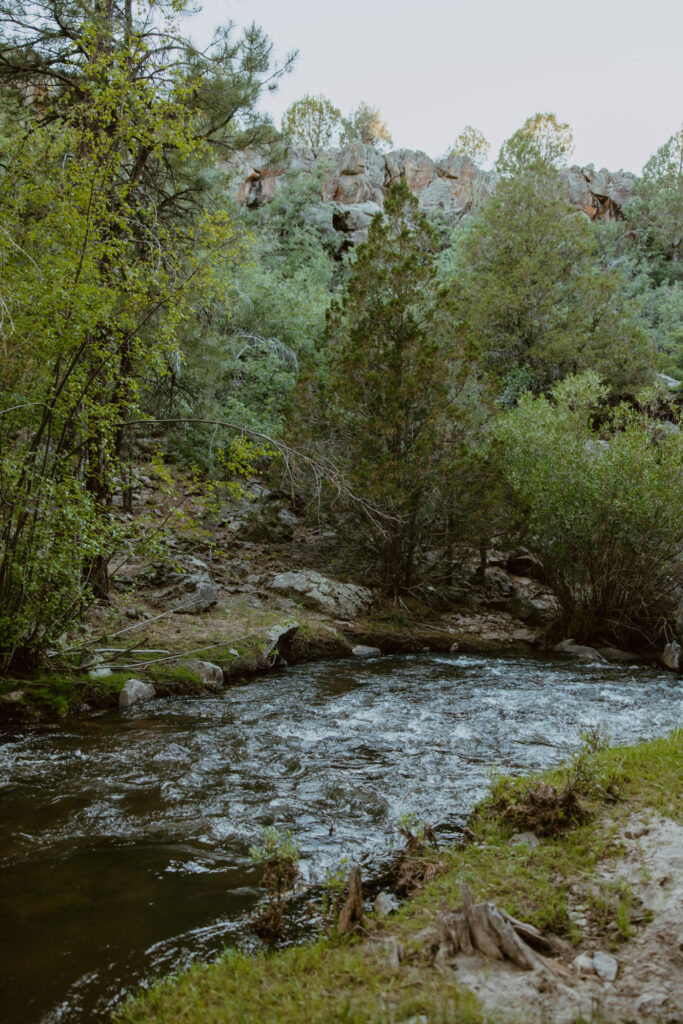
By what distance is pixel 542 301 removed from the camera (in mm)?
25266

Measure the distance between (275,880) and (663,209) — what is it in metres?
45.2

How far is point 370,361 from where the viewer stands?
14.4m

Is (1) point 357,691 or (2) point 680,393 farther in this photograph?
(2) point 680,393

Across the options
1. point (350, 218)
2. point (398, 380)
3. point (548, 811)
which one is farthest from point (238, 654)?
point (350, 218)

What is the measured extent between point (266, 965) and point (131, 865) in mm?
1665

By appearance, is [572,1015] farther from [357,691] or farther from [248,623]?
[248,623]

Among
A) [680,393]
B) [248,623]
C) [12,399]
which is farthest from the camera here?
[680,393]

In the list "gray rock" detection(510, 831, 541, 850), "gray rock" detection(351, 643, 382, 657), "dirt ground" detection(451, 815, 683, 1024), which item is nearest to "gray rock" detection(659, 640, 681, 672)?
"gray rock" detection(351, 643, 382, 657)

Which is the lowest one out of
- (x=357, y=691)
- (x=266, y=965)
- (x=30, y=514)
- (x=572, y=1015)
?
(x=357, y=691)

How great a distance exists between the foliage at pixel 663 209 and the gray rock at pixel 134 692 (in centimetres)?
3958

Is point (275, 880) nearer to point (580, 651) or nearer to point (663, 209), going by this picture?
point (580, 651)

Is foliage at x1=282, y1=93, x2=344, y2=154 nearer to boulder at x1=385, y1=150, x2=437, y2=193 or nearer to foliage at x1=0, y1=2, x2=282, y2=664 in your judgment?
boulder at x1=385, y1=150, x2=437, y2=193

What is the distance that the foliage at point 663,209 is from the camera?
38.0 meters

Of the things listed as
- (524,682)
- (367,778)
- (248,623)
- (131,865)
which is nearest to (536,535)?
(524,682)
